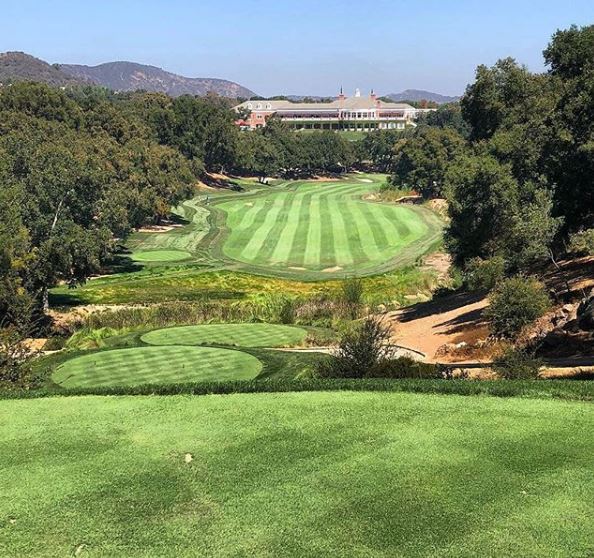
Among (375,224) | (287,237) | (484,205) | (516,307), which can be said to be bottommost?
(287,237)

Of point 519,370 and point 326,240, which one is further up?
point 519,370

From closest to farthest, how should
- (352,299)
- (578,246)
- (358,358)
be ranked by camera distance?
1. (358,358)
2. (578,246)
3. (352,299)

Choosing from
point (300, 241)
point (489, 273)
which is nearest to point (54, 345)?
point (489, 273)

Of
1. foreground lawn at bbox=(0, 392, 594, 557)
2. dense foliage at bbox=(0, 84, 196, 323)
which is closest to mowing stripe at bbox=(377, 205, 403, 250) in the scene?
dense foliage at bbox=(0, 84, 196, 323)

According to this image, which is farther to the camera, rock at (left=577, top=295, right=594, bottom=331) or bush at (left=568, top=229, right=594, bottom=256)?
bush at (left=568, top=229, right=594, bottom=256)

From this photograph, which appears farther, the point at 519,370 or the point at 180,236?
the point at 180,236

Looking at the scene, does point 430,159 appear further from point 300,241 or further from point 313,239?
point 300,241

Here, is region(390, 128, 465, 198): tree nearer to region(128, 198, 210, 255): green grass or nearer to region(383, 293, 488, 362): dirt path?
region(128, 198, 210, 255): green grass
